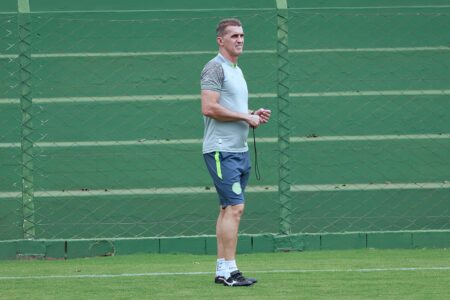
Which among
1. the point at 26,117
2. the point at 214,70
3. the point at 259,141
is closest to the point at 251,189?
the point at 259,141

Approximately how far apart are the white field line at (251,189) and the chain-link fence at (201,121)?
0.04 feet

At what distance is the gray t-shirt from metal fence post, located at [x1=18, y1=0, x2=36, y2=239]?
2.48m

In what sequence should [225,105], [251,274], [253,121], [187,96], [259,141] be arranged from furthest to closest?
[259,141] < [187,96] < [251,274] < [225,105] < [253,121]

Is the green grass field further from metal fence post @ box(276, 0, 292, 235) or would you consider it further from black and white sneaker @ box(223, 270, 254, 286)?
metal fence post @ box(276, 0, 292, 235)

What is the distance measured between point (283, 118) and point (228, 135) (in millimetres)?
2320

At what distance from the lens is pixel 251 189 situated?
1073cm

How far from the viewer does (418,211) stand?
10906 millimetres

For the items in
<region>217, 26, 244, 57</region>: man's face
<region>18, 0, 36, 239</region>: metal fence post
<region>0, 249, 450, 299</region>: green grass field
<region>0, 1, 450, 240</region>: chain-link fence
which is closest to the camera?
<region>0, 249, 450, 299</region>: green grass field

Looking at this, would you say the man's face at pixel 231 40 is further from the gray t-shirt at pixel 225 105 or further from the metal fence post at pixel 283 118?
the metal fence post at pixel 283 118

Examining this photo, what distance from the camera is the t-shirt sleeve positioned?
8.20 meters

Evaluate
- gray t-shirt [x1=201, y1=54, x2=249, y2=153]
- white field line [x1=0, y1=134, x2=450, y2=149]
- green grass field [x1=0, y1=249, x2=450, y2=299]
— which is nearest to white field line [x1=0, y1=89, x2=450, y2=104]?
white field line [x1=0, y1=134, x2=450, y2=149]

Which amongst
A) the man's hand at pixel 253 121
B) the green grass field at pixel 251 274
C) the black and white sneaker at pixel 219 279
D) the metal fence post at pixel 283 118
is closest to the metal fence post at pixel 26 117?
the green grass field at pixel 251 274

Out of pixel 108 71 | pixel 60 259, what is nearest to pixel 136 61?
pixel 108 71

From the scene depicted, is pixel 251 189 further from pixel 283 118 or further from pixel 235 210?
pixel 235 210
